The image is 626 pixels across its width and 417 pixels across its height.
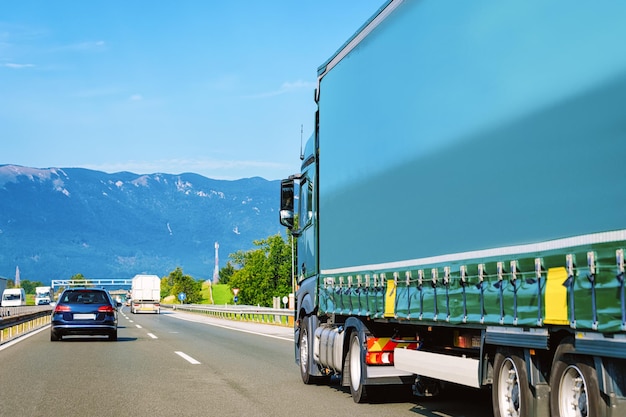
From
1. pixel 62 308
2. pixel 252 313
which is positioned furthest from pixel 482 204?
pixel 252 313

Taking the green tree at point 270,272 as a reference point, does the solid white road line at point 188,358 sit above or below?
below

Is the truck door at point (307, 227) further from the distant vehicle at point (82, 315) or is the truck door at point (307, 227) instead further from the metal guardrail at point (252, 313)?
the metal guardrail at point (252, 313)

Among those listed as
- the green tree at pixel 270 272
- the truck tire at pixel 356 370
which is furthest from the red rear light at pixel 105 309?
the green tree at pixel 270 272

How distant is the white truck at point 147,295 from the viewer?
7219cm

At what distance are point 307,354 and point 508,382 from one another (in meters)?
5.91

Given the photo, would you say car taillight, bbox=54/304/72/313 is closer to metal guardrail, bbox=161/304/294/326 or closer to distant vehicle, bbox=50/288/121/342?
distant vehicle, bbox=50/288/121/342

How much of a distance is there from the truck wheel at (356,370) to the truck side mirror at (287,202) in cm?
315

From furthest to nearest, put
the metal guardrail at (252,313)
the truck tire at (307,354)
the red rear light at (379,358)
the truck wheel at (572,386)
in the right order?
the metal guardrail at (252,313)
the truck tire at (307,354)
the red rear light at (379,358)
the truck wheel at (572,386)

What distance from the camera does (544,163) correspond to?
5922mm

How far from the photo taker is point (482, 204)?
693 centimetres

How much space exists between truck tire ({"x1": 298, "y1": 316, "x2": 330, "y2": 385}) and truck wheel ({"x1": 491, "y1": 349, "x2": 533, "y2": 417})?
550cm

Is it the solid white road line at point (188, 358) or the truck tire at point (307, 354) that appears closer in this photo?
the truck tire at point (307, 354)

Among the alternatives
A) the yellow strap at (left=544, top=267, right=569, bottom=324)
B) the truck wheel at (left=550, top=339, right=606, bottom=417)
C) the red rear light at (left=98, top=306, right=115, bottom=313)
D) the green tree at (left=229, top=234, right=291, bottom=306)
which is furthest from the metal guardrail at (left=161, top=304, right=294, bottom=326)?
A: the green tree at (left=229, top=234, right=291, bottom=306)

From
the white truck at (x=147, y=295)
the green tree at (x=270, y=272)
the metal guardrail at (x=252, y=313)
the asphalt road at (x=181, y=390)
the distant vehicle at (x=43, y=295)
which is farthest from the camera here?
the distant vehicle at (x=43, y=295)
